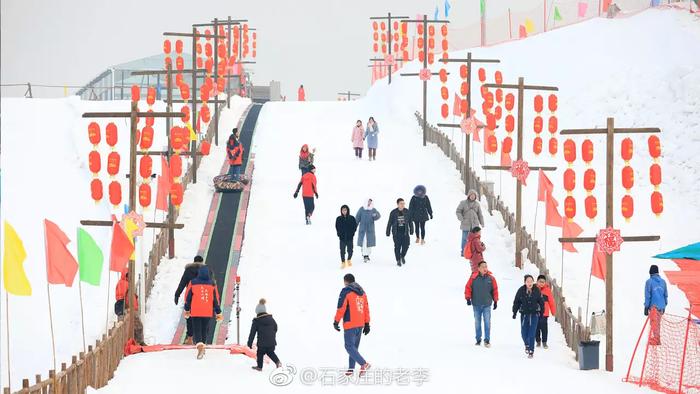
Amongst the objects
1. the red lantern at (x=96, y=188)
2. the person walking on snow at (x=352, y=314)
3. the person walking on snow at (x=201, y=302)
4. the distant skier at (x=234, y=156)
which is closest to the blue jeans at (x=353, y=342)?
the person walking on snow at (x=352, y=314)

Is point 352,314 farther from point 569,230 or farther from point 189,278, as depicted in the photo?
point 569,230

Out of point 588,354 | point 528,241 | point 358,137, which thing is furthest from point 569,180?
point 358,137

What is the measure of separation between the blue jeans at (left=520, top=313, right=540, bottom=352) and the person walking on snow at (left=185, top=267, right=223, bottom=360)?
499 cm

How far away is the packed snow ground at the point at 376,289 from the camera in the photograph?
63.0ft

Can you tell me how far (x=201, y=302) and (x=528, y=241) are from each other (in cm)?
1003

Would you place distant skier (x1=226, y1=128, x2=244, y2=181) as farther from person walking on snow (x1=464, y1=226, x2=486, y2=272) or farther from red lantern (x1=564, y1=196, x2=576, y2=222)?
red lantern (x1=564, y1=196, x2=576, y2=222)

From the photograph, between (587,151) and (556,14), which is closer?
(587,151)

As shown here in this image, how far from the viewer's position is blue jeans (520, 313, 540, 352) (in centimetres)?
2064

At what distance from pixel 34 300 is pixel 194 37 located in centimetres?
971

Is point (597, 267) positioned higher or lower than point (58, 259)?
lower

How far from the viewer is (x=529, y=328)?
67.9 ft

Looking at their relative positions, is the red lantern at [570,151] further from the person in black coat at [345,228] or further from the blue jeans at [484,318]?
the blue jeans at [484,318]

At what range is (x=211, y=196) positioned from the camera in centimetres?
3412

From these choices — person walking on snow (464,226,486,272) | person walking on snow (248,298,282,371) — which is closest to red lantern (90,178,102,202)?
person walking on snow (464,226,486,272)
